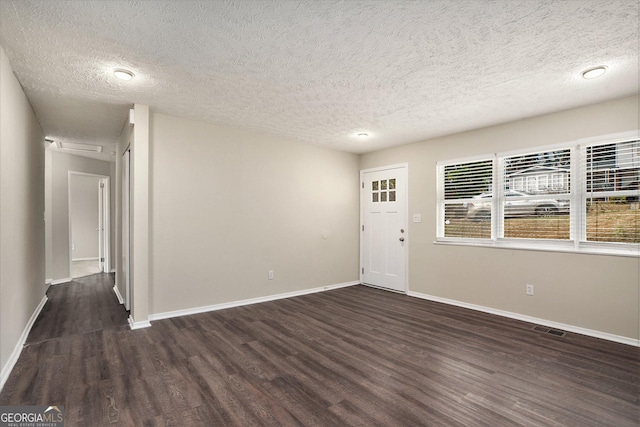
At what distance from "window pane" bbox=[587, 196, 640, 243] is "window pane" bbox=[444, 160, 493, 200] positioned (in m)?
1.16

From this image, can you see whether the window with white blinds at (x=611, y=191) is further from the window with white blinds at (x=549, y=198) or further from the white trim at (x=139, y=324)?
the white trim at (x=139, y=324)

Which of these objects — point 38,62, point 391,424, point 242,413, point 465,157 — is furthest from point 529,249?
point 38,62

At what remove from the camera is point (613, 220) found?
3311mm

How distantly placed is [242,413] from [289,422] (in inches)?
12.9

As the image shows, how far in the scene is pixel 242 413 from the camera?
6.64 feet

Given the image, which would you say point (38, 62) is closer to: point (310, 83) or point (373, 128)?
point (310, 83)

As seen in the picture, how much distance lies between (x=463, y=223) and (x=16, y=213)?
5250 mm

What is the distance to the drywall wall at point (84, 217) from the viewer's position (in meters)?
8.52

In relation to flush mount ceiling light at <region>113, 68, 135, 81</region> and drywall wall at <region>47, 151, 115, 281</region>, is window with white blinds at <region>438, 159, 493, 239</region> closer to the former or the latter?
flush mount ceiling light at <region>113, 68, 135, 81</region>

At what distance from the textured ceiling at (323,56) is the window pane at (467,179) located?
27.6 inches

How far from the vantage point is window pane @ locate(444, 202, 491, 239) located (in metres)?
4.34

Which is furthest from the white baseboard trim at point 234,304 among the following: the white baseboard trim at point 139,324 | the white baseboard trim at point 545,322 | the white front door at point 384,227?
the white baseboard trim at point 545,322

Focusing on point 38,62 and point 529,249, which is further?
point 529,249

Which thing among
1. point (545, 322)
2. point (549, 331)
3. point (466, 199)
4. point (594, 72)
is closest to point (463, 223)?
point (466, 199)
